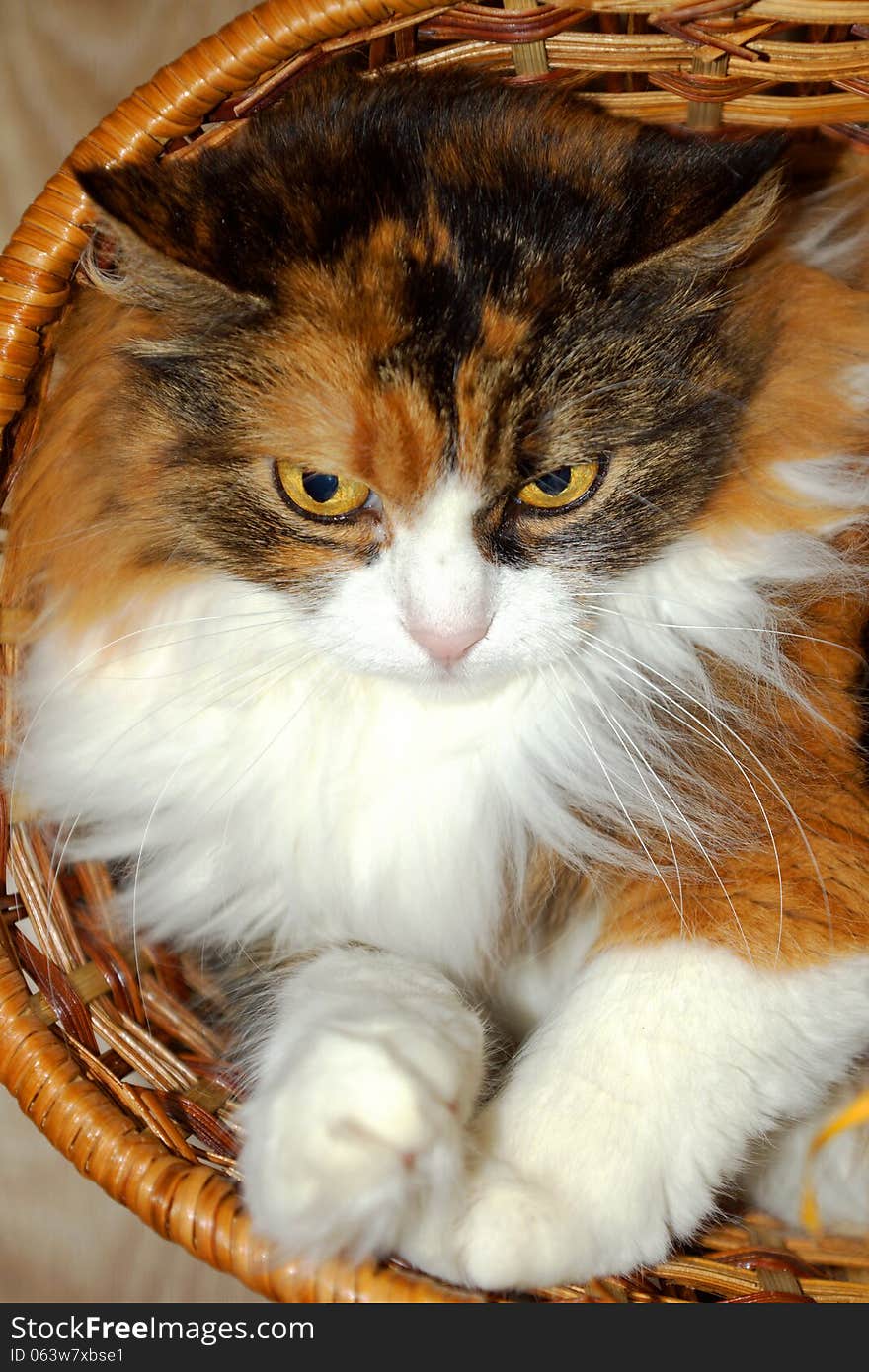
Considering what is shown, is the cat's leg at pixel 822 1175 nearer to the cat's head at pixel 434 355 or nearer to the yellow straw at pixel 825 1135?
the yellow straw at pixel 825 1135

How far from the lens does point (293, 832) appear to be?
1.11 metres

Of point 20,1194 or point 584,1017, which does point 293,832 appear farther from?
point 20,1194

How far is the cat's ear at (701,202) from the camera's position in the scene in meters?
0.84

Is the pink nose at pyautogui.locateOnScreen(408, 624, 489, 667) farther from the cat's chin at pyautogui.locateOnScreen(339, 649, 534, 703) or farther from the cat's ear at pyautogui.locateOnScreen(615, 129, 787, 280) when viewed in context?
the cat's ear at pyautogui.locateOnScreen(615, 129, 787, 280)

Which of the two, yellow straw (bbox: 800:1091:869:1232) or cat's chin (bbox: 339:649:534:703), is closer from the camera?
cat's chin (bbox: 339:649:534:703)

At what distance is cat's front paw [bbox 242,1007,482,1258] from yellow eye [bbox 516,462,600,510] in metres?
0.41

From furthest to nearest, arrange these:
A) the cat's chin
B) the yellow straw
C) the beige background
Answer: the beige background → the yellow straw → the cat's chin

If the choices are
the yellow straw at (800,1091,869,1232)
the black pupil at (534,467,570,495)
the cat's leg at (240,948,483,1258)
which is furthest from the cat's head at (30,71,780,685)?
the yellow straw at (800,1091,869,1232)

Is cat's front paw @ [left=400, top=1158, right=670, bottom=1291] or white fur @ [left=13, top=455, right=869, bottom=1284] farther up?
white fur @ [left=13, top=455, right=869, bottom=1284]

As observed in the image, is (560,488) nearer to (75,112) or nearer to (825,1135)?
(825,1135)

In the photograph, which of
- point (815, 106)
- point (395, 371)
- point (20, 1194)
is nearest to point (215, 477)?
point (395, 371)

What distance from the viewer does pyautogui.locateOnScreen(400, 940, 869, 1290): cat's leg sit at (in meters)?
0.89

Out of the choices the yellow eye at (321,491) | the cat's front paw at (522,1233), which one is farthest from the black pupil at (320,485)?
the cat's front paw at (522,1233)

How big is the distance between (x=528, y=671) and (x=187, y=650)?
31 cm
